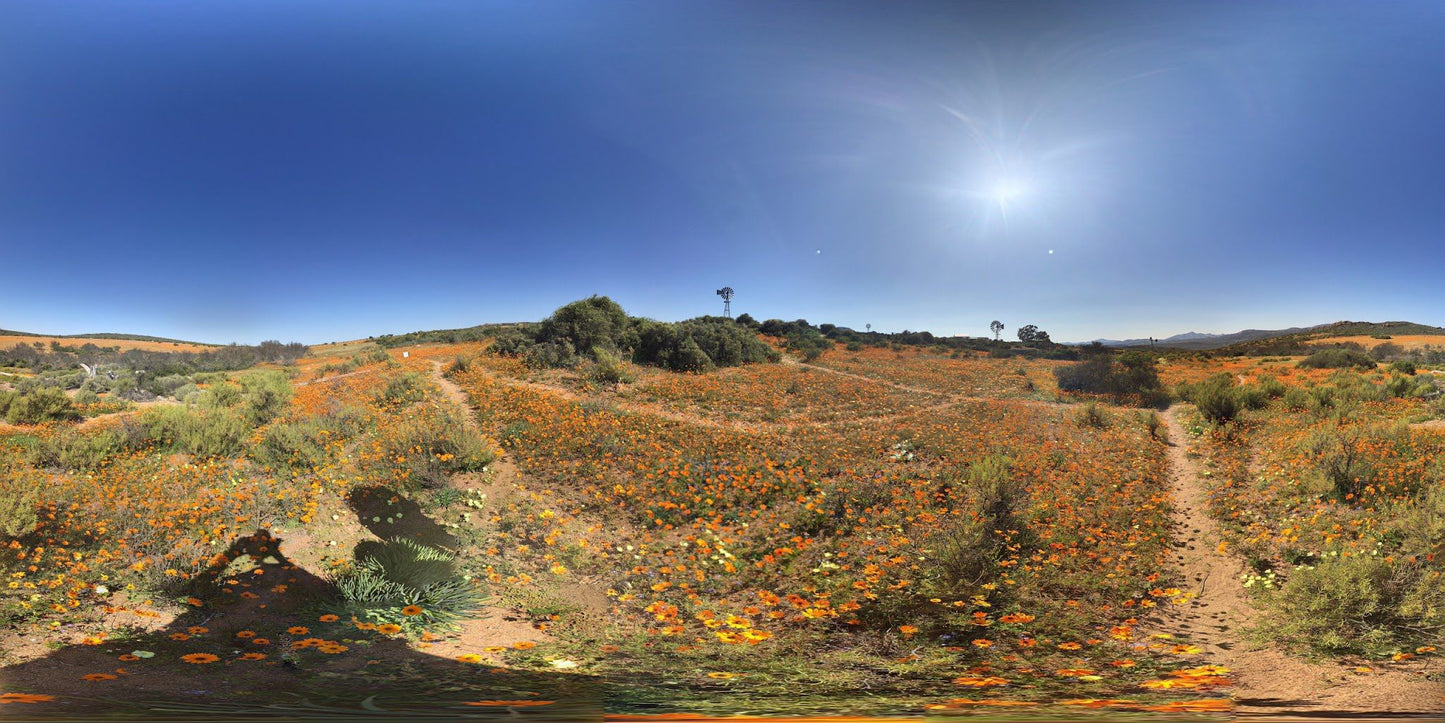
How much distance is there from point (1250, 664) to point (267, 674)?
17.2ft

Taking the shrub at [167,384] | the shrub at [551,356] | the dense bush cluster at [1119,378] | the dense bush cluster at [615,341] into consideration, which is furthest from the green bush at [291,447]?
the dense bush cluster at [1119,378]

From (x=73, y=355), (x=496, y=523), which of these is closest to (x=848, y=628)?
(x=496, y=523)

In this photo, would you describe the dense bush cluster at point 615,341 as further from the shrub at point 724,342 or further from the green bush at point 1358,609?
the green bush at point 1358,609

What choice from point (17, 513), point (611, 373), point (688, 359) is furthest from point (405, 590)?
point (688, 359)

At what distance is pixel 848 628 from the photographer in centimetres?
317

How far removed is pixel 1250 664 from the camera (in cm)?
263

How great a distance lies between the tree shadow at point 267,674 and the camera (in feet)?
5.44

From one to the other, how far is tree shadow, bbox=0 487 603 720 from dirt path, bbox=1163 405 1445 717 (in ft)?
9.98

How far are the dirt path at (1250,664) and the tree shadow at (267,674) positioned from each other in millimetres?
3041

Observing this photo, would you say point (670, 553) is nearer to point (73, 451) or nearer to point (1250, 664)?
point (1250, 664)

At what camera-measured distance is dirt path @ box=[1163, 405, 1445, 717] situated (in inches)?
76.5

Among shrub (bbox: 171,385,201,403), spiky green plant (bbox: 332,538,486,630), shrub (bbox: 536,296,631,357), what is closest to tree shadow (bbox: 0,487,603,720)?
spiky green plant (bbox: 332,538,486,630)

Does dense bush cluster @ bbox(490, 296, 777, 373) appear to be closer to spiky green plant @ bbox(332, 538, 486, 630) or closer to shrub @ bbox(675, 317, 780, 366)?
shrub @ bbox(675, 317, 780, 366)

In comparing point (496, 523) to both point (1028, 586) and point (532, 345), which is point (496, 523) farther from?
point (532, 345)
